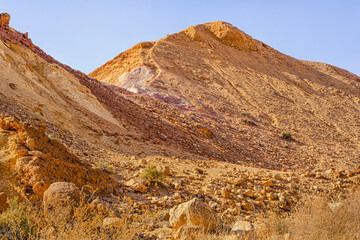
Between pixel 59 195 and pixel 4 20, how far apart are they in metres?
13.9

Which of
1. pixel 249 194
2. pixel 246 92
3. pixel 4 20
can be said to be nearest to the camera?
pixel 249 194

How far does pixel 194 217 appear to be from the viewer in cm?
333

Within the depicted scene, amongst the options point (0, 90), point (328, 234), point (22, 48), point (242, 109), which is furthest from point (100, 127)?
point (242, 109)

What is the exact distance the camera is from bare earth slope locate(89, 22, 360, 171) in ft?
46.1

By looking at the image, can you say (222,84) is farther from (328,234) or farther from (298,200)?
(328,234)

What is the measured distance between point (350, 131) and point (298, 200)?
16.7 m

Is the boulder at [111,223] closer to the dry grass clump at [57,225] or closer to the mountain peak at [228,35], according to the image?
the dry grass clump at [57,225]

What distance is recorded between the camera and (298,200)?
497cm

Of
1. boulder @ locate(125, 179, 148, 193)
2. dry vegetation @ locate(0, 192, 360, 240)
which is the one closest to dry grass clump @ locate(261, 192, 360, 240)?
dry vegetation @ locate(0, 192, 360, 240)

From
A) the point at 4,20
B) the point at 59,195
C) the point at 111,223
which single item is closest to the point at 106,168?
the point at 59,195

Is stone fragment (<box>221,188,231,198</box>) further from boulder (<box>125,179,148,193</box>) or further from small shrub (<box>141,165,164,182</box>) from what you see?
boulder (<box>125,179,148,193</box>)

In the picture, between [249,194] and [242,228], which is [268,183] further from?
→ [242,228]

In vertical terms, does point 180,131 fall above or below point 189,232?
above

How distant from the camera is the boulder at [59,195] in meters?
3.10
